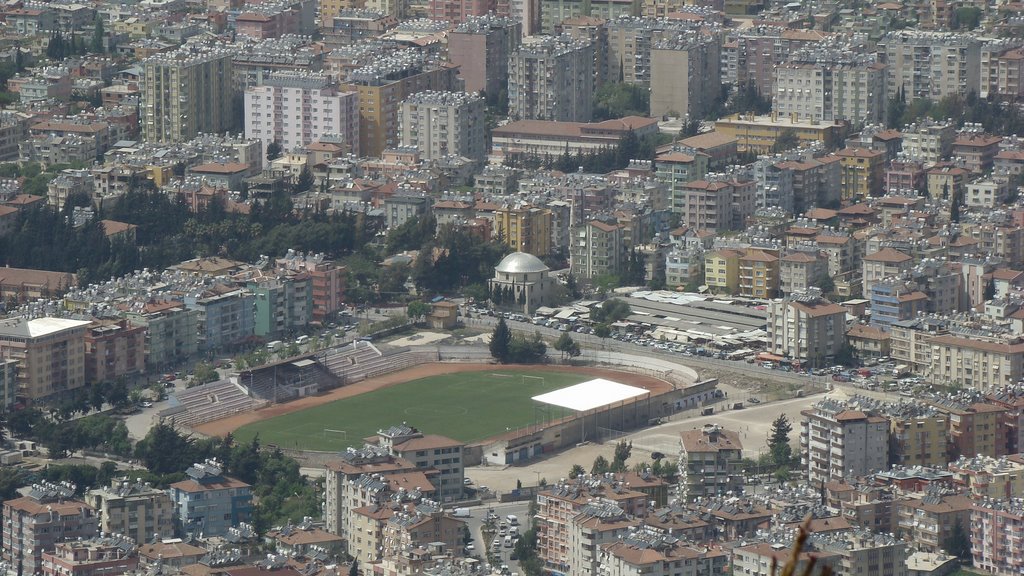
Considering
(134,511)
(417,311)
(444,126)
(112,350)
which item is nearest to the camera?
(134,511)

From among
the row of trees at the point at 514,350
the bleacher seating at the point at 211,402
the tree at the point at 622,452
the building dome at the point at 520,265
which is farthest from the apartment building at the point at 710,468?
the building dome at the point at 520,265

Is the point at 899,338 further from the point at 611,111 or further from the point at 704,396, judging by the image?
the point at 611,111

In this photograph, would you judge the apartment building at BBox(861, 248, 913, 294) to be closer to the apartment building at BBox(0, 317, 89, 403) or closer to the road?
the road

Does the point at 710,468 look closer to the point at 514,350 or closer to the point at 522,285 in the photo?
the point at 514,350

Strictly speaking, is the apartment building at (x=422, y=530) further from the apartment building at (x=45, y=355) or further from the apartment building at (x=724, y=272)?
the apartment building at (x=724, y=272)

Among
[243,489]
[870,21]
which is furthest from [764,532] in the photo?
[870,21]

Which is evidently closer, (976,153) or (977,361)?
(977,361)

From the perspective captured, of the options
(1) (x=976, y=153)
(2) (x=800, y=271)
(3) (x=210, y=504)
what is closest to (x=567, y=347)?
(2) (x=800, y=271)
